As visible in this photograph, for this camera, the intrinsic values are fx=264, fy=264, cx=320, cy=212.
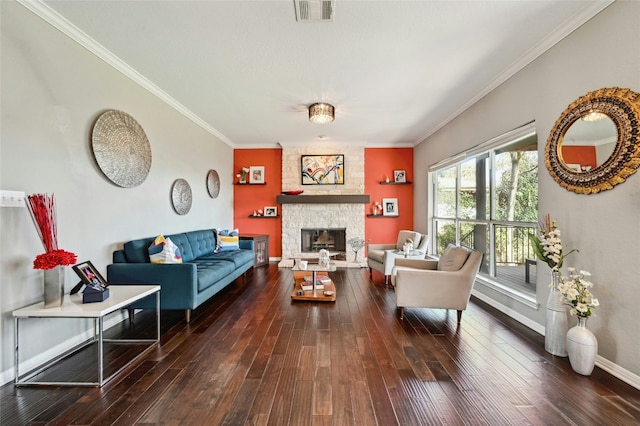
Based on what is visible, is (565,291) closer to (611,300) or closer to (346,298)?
(611,300)

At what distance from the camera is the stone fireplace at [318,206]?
611 cm

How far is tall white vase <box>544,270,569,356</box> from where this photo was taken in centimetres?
219

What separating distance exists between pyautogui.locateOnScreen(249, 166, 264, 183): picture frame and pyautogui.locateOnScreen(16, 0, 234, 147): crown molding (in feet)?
7.94

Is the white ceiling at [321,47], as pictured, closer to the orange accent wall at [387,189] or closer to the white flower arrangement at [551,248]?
the white flower arrangement at [551,248]

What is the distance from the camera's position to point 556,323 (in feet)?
7.25

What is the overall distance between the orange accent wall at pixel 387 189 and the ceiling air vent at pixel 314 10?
426 centimetres

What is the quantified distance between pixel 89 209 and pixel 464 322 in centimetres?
400

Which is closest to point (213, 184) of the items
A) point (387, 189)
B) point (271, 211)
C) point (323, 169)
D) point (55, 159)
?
point (271, 211)

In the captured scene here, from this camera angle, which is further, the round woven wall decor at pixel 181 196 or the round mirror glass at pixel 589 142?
the round woven wall decor at pixel 181 196

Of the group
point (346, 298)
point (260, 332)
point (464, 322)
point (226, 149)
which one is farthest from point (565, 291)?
point (226, 149)

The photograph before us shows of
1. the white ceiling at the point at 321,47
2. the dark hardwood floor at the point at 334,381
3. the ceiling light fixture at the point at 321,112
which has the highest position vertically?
the white ceiling at the point at 321,47

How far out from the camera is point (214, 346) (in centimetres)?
236

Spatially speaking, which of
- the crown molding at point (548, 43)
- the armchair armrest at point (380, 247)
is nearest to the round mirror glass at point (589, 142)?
the crown molding at point (548, 43)

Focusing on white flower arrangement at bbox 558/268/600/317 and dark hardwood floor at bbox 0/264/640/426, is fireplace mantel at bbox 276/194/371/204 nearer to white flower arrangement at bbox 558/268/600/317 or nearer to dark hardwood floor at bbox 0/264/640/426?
dark hardwood floor at bbox 0/264/640/426
